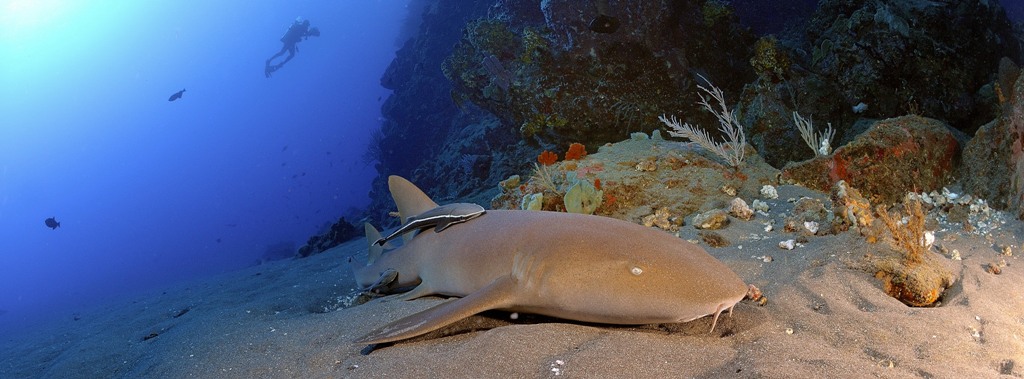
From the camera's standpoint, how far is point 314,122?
118250 mm

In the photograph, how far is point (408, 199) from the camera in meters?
4.85

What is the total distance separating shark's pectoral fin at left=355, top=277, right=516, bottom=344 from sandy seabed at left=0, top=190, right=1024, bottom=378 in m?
0.12

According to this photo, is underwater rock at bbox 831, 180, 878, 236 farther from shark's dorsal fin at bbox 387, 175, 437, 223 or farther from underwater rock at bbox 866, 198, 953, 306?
shark's dorsal fin at bbox 387, 175, 437, 223

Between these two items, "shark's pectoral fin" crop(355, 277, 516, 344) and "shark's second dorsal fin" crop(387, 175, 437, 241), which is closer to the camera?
"shark's pectoral fin" crop(355, 277, 516, 344)

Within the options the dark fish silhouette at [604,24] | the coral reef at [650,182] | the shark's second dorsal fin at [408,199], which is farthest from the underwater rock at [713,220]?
the dark fish silhouette at [604,24]

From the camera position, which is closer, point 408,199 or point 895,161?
point 408,199

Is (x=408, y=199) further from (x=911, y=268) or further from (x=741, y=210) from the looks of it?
(x=911, y=268)

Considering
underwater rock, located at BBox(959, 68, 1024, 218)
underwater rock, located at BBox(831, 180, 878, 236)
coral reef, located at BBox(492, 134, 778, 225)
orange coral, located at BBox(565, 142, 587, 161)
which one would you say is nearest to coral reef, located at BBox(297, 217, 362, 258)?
coral reef, located at BBox(492, 134, 778, 225)

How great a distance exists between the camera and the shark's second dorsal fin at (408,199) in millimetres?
4764

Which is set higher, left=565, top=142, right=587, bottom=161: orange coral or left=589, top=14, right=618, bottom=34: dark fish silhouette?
left=589, top=14, right=618, bottom=34: dark fish silhouette

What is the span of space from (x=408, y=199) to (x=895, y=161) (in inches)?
233

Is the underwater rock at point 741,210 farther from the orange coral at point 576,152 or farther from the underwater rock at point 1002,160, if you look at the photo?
the orange coral at point 576,152

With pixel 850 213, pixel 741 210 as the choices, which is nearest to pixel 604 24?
pixel 741 210

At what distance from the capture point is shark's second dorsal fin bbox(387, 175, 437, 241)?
188 inches
